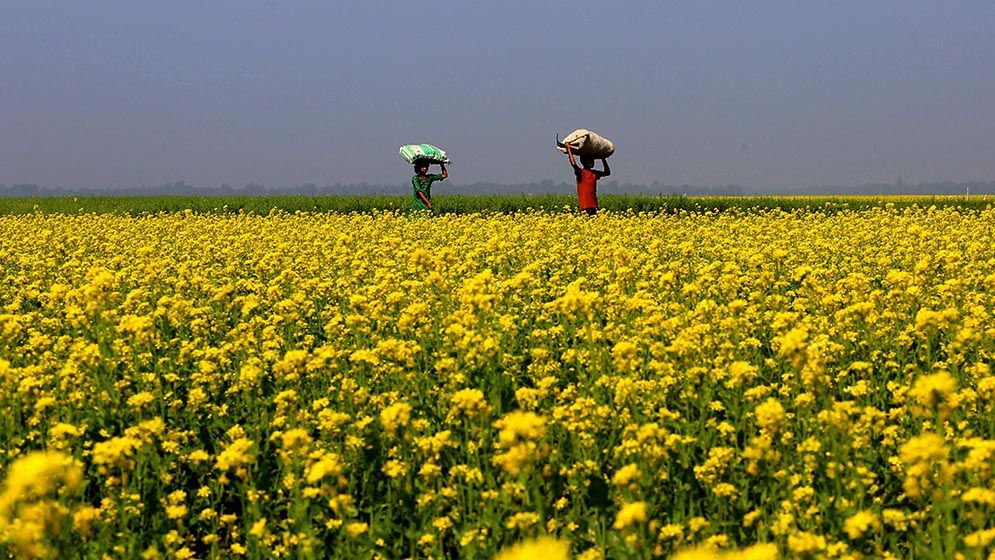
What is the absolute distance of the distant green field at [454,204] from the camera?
31.4 m

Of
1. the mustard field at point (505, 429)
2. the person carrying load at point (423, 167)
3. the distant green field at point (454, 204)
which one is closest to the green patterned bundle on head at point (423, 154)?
the person carrying load at point (423, 167)

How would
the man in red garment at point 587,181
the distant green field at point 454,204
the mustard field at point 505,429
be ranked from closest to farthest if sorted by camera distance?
the mustard field at point 505,429
the man in red garment at point 587,181
the distant green field at point 454,204

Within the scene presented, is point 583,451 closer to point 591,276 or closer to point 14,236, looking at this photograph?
point 591,276

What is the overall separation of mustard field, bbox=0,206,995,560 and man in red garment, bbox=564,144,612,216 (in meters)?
12.5

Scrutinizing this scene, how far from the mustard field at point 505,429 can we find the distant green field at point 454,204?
69.0 ft

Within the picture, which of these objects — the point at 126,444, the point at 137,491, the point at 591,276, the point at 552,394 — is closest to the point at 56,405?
the point at 137,491

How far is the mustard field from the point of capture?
4.39m

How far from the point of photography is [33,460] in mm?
3432

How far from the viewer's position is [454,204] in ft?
104

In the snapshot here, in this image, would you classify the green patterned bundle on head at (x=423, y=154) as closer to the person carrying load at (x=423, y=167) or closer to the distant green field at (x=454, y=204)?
the person carrying load at (x=423, y=167)

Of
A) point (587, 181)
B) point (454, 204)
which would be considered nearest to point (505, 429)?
point (587, 181)

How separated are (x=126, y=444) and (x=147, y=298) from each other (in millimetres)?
6911

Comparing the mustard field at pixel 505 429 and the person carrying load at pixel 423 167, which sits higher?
the person carrying load at pixel 423 167

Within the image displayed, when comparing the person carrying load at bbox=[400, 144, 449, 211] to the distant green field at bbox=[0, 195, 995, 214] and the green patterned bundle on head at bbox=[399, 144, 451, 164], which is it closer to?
the green patterned bundle on head at bbox=[399, 144, 451, 164]
